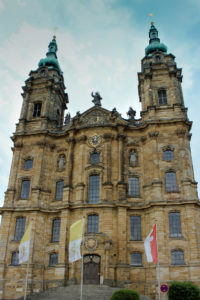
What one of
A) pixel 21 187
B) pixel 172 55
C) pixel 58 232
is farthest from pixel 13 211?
pixel 172 55

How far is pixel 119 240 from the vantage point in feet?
92.3

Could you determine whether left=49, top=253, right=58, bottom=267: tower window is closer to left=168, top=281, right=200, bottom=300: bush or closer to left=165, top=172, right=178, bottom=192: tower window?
left=165, top=172, right=178, bottom=192: tower window

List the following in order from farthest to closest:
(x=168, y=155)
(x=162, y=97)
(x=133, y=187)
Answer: (x=162, y=97) → (x=168, y=155) → (x=133, y=187)

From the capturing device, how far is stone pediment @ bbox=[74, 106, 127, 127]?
34625 mm

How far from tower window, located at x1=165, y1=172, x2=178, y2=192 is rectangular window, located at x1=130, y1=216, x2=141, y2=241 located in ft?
13.8

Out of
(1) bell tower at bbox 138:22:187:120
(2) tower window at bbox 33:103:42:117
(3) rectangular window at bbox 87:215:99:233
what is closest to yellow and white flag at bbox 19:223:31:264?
(3) rectangular window at bbox 87:215:99:233

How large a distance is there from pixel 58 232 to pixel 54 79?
20.2 m

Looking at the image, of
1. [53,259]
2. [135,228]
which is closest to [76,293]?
[53,259]

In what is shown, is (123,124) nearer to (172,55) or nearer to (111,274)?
(172,55)

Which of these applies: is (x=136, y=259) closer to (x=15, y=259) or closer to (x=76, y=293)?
(x=76, y=293)

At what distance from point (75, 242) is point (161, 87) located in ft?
74.4

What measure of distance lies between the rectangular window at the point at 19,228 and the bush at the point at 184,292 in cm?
1648

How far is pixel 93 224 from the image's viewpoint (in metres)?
29.6

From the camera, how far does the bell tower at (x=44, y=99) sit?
37281 mm
